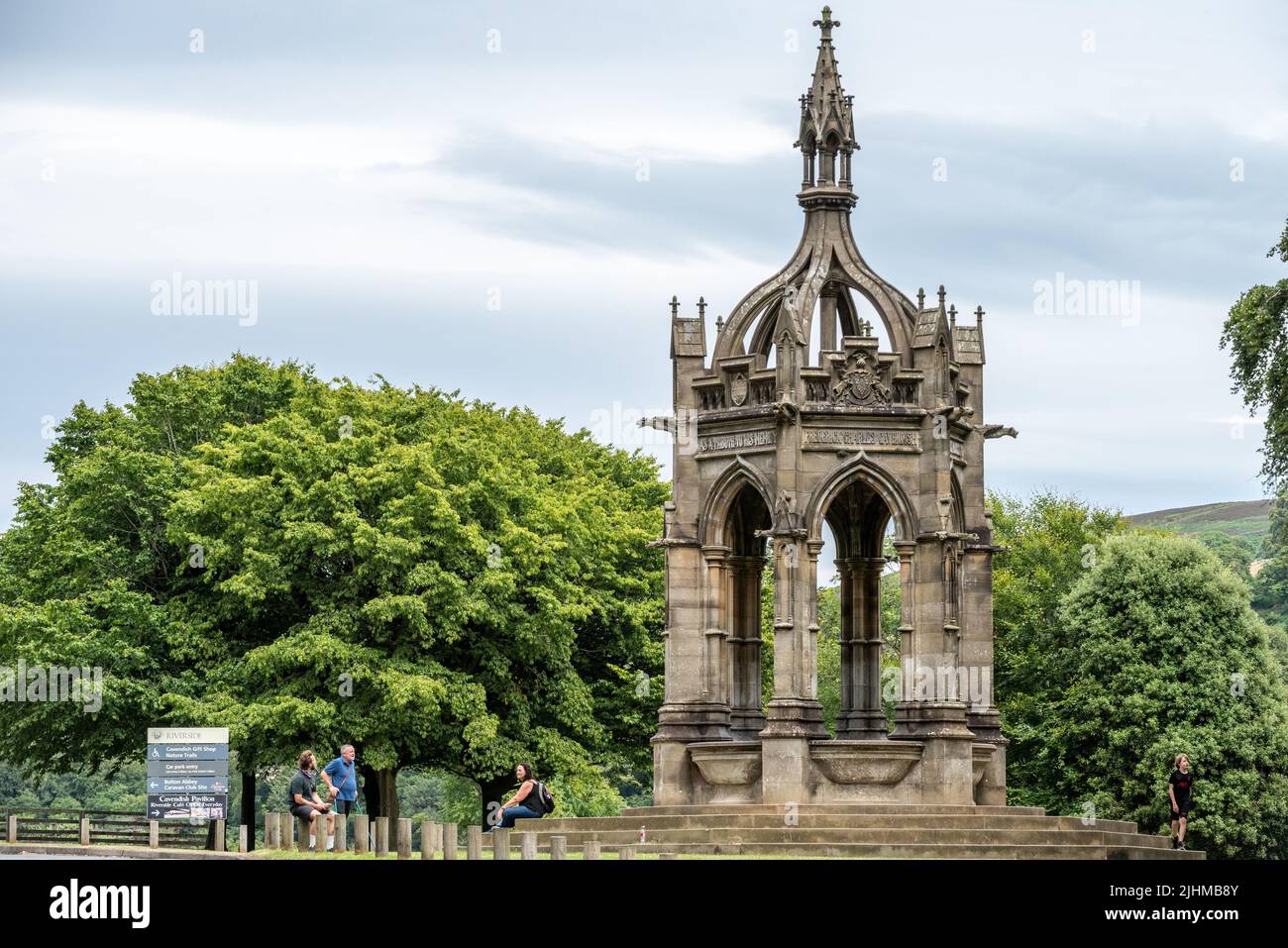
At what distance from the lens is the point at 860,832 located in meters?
37.4

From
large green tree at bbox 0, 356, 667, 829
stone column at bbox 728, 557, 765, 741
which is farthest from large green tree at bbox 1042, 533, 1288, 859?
stone column at bbox 728, 557, 765, 741

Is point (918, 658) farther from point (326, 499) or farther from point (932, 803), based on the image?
point (326, 499)

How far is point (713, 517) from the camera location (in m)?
41.9

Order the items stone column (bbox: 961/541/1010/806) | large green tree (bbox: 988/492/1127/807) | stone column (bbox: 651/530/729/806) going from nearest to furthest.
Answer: stone column (bbox: 651/530/729/806), stone column (bbox: 961/541/1010/806), large green tree (bbox: 988/492/1127/807)

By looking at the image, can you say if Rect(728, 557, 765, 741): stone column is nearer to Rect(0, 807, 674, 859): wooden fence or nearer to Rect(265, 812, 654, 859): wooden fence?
Rect(0, 807, 674, 859): wooden fence

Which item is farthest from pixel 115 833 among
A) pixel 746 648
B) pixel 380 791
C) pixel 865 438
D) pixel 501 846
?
pixel 501 846

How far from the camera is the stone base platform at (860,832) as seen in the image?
36969 millimetres

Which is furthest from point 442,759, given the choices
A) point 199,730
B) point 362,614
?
point 199,730

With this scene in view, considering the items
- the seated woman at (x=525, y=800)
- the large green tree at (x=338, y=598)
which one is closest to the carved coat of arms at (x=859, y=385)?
the seated woman at (x=525, y=800)

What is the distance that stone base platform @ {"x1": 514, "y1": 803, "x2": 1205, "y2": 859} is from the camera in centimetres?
3697

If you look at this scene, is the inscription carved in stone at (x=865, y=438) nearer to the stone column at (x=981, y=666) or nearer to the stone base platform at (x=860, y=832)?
the stone column at (x=981, y=666)
